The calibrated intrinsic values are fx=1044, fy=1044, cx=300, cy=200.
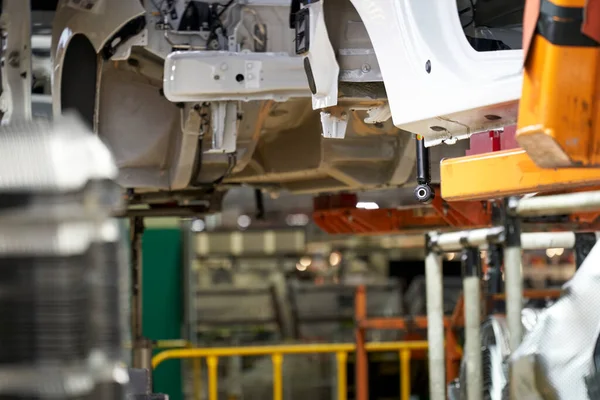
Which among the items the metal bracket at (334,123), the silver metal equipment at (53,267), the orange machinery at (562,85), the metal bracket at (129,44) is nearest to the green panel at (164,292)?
the metal bracket at (129,44)

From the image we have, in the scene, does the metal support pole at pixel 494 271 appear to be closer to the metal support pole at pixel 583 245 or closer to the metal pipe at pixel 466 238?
the metal pipe at pixel 466 238

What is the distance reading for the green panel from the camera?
10.9 meters

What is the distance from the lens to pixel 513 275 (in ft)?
16.9

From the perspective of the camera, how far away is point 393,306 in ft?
50.1

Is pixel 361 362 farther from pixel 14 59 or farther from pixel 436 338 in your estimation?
pixel 14 59

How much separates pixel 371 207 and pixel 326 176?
485 mm

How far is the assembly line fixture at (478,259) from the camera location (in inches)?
195

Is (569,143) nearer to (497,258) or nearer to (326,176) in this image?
(497,258)

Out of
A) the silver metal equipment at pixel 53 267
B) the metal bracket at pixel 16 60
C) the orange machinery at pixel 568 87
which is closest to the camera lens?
the silver metal equipment at pixel 53 267

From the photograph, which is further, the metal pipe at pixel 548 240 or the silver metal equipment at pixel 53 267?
the metal pipe at pixel 548 240

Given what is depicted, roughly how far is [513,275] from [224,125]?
1676mm

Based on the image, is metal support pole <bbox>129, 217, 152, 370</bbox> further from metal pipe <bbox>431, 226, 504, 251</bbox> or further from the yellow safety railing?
metal pipe <bbox>431, 226, 504, 251</bbox>

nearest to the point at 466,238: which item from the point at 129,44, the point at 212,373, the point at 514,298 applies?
the point at 514,298

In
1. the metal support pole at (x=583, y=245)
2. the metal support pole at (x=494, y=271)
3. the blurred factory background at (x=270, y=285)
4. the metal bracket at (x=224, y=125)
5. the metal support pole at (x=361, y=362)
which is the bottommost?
the blurred factory background at (x=270, y=285)
